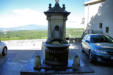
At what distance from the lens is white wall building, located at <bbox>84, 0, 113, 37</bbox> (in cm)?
1051

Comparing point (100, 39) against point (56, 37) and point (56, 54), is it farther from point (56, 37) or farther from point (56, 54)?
point (56, 54)

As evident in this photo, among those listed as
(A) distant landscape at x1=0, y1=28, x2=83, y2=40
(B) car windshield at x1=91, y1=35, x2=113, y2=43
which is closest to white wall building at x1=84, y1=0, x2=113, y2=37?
(A) distant landscape at x1=0, y1=28, x2=83, y2=40

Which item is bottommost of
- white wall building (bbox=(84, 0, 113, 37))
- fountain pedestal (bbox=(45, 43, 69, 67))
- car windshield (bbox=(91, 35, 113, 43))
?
fountain pedestal (bbox=(45, 43, 69, 67))

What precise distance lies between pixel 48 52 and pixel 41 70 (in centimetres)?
84

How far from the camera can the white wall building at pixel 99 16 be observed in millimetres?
10509

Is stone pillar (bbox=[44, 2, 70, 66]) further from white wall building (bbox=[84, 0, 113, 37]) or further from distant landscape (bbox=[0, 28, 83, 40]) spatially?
distant landscape (bbox=[0, 28, 83, 40])

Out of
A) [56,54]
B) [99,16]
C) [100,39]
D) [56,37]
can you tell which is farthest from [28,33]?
[56,54]

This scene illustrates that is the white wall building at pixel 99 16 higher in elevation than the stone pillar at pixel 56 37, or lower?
higher

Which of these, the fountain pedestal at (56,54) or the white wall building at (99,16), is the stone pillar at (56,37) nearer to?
the fountain pedestal at (56,54)

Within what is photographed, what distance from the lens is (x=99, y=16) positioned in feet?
39.0

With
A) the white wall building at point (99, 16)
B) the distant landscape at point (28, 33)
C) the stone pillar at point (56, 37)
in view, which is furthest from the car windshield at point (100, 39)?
the distant landscape at point (28, 33)

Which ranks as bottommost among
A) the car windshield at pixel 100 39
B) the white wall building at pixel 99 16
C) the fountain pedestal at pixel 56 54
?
the fountain pedestal at pixel 56 54

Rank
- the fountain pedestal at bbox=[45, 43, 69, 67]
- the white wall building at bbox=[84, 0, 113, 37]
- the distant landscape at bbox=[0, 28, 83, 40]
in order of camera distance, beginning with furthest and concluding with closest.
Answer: the distant landscape at bbox=[0, 28, 83, 40] → the white wall building at bbox=[84, 0, 113, 37] → the fountain pedestal at bbox=[45, 43, 69, 67]

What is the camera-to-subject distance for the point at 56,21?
488 cm
